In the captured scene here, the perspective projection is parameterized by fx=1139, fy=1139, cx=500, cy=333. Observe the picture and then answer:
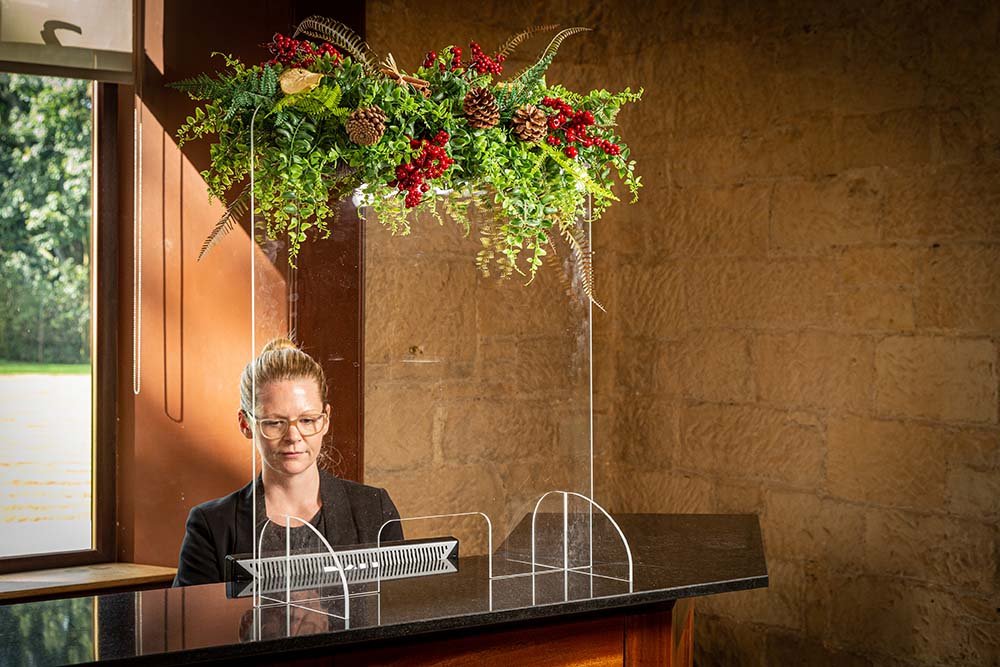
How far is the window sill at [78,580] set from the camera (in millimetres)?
3186

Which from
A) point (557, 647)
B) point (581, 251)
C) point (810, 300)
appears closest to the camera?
point (557, 647)

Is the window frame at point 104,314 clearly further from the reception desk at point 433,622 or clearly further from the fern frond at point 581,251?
the fern frond at point 581,251

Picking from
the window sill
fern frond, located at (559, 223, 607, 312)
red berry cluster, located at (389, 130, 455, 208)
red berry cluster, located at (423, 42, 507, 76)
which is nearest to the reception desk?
fern frond, located at (559, 223, 607, 312)

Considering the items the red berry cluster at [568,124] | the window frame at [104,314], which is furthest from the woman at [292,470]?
the window frame at [104,314]

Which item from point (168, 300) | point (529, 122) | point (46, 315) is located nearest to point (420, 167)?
point (529, 122)

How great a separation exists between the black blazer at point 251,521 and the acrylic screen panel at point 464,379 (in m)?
0.04

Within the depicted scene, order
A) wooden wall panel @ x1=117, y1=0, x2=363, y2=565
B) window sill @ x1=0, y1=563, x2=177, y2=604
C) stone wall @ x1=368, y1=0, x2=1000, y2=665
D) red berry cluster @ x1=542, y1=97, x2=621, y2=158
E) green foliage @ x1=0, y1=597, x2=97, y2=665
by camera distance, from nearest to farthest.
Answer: green foliage @ x1=0, y1=597, x2=97, y2=665 → red berry cluster @ x1=542, y1=97, x2=621, y2=158 → window sill @ x1=0, y1=563, x2=177, y2=604 → stone wall @ x1=368, y1=0, x2=1000, y2=665 → wooden wall panel @ x1=117, y1=0, x2=363, y2=565

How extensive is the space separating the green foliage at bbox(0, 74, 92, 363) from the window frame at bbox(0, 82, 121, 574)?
32mm

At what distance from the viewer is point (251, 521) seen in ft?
6.30

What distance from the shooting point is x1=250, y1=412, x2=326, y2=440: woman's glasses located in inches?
73.7

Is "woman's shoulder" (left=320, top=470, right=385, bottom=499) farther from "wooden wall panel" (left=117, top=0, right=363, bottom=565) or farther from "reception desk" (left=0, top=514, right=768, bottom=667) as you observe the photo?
"wooden wall panel" (left=117, top=0, right=363, bottom=565)

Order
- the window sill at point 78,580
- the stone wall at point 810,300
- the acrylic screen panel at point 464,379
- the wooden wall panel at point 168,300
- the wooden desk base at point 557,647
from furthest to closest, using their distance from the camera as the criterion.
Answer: the wooden wall panel at point 168,300
the stone wall at point 810,300
the window sill at point 78,580
the acrylic screen panel at point 464,379
the wooden desk base at point 557,647

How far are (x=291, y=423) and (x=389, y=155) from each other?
1.56 ft

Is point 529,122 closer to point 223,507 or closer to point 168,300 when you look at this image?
point 223,507
